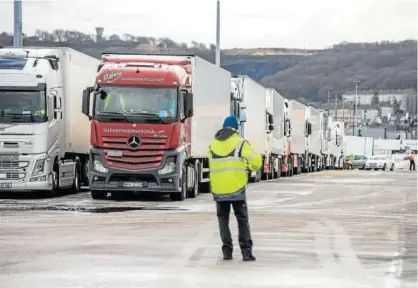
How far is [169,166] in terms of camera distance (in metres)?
25.5

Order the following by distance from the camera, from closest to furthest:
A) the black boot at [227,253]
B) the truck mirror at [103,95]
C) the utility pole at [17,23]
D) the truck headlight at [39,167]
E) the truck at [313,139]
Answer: the black boot at [227,253] < the truck mirror at [103,95] < the truck headlight at [39,167] < the utility pole at [17,23] < the truck at [313,139]

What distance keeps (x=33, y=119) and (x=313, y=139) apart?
41854 millimetres

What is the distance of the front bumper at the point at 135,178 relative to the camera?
25.4 m

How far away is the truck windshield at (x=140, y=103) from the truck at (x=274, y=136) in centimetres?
1974

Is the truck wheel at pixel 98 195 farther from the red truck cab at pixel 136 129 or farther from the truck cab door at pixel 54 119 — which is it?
the truck cab door at pixel 54 119

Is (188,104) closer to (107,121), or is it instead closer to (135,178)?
(107,121)

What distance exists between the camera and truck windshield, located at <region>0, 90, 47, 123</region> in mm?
26062

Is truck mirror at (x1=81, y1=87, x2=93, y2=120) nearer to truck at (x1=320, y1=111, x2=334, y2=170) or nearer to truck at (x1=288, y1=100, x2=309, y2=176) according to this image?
truck at (x1=288, y1=100, x2=309, y2=176)

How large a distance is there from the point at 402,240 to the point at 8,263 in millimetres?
6701

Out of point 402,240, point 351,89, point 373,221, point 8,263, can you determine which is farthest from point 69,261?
point 351,89

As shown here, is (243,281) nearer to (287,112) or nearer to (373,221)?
(373,221)

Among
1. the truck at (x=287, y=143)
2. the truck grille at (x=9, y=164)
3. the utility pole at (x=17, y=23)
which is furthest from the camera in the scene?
the truck at (x=287, y=143)

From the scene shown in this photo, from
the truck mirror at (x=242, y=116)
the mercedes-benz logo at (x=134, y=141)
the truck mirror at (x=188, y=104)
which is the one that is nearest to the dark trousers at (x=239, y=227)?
the mercedes-benz logo at (x=134, y=141)

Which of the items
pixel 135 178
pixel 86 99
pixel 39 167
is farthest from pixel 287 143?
pixel 86 99
